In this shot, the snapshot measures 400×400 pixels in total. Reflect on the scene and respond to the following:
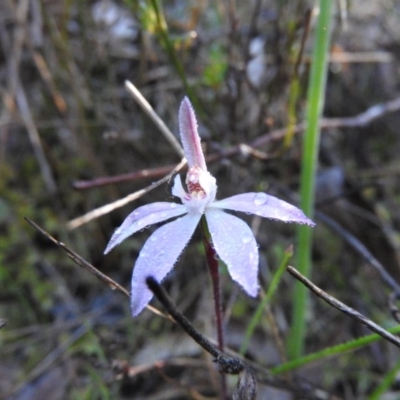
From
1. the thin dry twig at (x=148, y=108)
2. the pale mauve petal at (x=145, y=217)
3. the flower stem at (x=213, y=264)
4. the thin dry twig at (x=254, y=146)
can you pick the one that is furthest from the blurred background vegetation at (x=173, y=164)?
the pale mauve petal at (x=145, y=217)

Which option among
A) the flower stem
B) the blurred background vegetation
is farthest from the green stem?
the flower stem

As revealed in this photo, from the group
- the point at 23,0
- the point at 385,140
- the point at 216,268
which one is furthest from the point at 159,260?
the point at 385,140

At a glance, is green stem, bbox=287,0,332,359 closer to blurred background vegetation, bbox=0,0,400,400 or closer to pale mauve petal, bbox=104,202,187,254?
blurred background vegetation, bbox=0,0,400,400

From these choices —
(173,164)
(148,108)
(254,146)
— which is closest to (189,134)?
(148,108)

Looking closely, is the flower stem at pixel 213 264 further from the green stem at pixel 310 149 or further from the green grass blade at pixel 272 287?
the green stem at pixel 310 149

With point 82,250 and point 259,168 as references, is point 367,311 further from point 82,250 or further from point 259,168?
point 82,250
